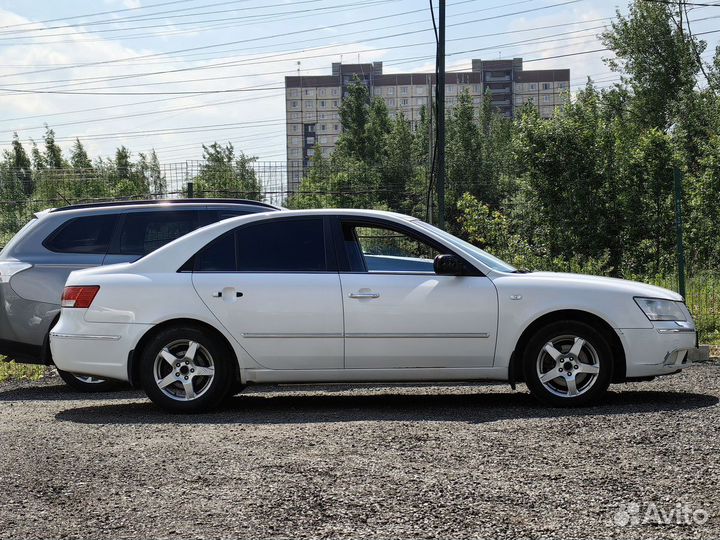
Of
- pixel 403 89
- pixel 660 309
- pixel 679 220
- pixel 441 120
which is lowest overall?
pixel 660 309

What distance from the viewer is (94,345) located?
820 centimetres

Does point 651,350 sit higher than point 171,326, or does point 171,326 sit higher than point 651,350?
point 171,326

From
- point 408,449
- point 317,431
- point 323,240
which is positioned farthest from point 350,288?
point 408,449

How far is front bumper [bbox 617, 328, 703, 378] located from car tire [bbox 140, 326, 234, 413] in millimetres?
3133

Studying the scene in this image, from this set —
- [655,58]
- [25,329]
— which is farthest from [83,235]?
[655,58]

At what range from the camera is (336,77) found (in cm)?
18888

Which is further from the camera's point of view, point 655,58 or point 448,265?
point 655,58

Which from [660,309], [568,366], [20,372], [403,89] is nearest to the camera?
A: [568,366]

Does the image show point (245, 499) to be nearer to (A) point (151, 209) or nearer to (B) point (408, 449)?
(B) point (408, 449)

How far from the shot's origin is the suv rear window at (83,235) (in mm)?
10297

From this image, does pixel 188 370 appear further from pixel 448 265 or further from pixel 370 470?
pixel 370 470

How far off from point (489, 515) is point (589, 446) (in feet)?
5.55

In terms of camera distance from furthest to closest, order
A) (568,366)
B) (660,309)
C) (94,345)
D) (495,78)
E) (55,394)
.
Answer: (495,78) < (55,394) < (94,345) < (660,309) < (568,366)

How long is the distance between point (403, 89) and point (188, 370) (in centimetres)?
18403
